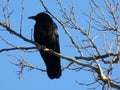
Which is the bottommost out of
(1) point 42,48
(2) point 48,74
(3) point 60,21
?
(2) point 48,74

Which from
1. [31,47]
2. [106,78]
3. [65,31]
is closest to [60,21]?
[65,31]

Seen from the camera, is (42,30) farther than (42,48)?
Yes

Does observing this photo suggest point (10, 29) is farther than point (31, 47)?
No

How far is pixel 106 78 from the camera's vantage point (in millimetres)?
5094

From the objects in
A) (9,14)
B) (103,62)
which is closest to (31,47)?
(9,14)

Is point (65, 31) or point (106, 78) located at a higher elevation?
point (65, 31)

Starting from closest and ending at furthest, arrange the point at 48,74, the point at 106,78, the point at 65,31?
the point at 106,78 < the point at 65,31 < the point at 48,74

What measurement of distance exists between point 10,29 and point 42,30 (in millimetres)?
1758

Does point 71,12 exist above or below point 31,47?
above

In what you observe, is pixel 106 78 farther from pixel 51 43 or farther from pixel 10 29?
pixel 51 43

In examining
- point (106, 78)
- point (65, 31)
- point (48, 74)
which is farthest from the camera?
point (48, 74)

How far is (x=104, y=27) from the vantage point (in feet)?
18.7

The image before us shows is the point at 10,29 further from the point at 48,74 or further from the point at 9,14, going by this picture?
the point at 48,74

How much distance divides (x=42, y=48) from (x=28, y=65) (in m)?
0.33
